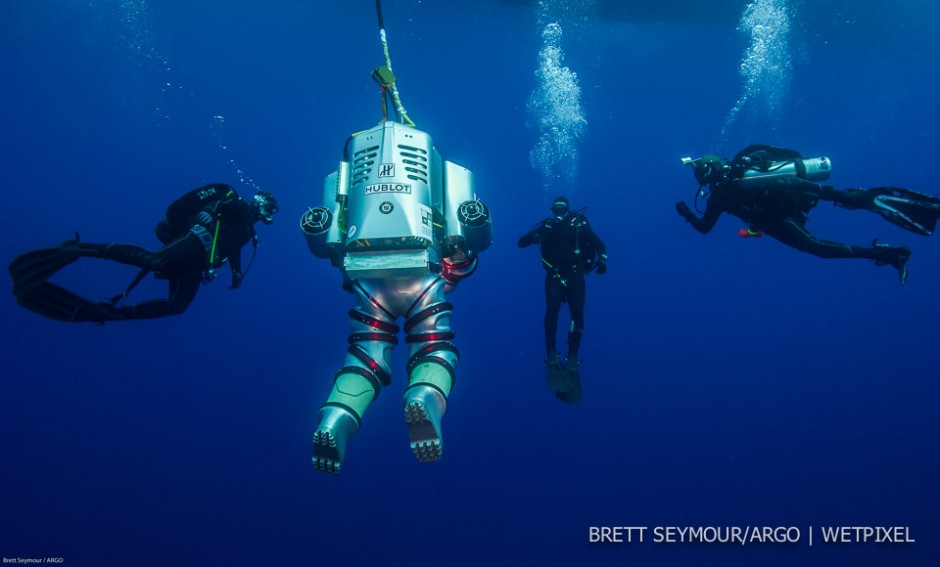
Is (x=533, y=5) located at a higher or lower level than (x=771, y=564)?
higher

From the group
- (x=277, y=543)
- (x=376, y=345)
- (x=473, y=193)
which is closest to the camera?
(x=376, y=345)

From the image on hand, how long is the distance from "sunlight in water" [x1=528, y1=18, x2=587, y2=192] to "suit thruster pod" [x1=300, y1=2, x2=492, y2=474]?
1674 cm

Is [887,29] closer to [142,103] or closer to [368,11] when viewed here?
[368,11]

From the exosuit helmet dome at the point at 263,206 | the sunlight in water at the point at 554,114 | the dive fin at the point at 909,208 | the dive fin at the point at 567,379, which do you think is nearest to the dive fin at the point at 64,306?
the exosuit helmet dome at the point at 263,206

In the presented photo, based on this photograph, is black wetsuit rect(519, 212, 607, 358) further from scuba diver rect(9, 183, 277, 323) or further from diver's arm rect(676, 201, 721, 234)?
scuba diver rect(9, 183, 277, 323)

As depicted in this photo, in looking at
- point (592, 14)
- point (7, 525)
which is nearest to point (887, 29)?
point (592, 14)

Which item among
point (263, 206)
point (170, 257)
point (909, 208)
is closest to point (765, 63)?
point (909, 208)

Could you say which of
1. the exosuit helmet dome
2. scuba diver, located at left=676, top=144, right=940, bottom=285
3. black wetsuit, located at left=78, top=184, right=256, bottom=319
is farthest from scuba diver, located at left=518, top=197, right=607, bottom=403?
black wetsuit, located at left=78, top=184, right=256, bottom=319

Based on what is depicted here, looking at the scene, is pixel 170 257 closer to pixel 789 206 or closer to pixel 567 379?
pixel 567 379

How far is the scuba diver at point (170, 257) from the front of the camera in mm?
3971

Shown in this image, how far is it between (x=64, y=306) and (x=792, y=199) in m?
7.93

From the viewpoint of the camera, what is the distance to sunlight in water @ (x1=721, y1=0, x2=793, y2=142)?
18094 millimetres

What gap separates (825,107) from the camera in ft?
76.7

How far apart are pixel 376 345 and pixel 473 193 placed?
2.17 metres
